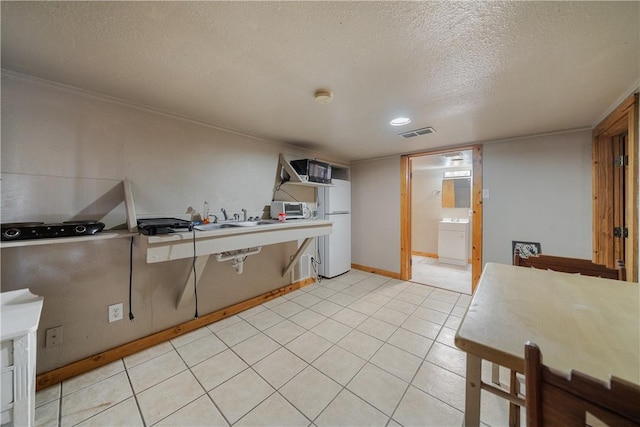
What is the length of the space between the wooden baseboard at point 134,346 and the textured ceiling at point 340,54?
196 cm

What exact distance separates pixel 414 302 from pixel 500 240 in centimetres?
135

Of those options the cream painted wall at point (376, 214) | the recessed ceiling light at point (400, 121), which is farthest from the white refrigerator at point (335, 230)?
the recessed ceiling light at point (400, 121)

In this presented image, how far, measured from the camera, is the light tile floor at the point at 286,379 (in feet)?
4.33

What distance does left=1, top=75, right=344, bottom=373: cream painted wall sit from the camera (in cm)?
146

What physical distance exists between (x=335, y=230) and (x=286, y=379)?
233 centimetres

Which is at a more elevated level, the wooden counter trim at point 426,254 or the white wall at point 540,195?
the white wall at point 540,195

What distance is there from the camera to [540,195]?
264 cm

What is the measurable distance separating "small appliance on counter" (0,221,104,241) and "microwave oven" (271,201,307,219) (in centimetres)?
160

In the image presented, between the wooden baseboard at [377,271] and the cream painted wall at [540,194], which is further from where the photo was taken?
the wooden baseboard at [377,271]

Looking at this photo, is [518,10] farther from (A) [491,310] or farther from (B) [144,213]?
(B) [144,213]

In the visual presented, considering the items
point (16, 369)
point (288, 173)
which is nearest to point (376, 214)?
point (288, 173)

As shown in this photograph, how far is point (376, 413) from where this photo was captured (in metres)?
1.34

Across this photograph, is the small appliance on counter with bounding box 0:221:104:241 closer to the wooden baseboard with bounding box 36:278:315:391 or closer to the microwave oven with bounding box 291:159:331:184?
the wooden baseboard with bounding box 36:278:315:391

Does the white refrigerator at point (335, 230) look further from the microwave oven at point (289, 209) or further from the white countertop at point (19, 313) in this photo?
the white countertop at point (19, 313)
